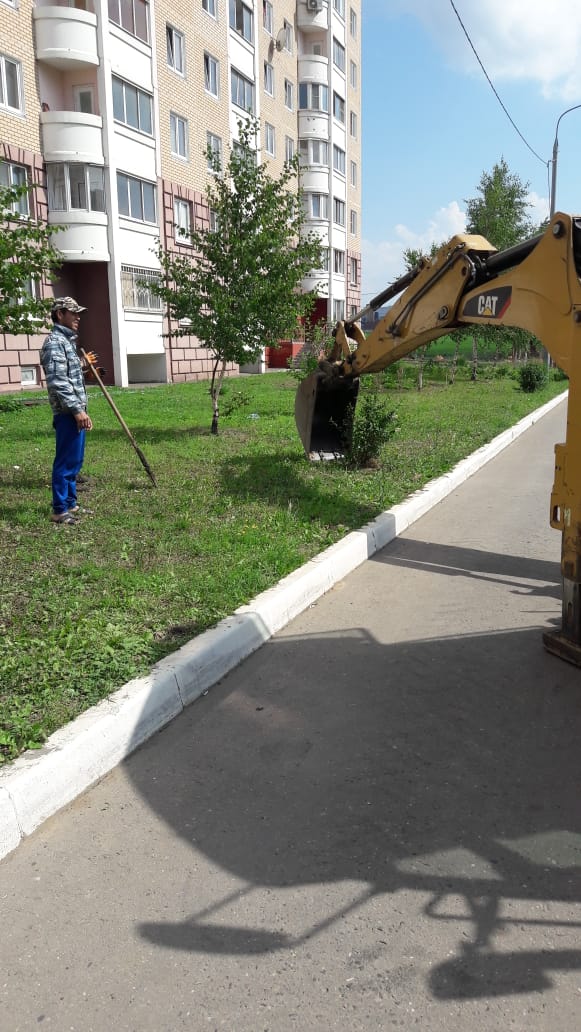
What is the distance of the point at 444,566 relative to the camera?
6.67 m

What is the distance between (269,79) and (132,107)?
14364mm

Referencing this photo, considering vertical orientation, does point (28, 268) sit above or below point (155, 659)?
above

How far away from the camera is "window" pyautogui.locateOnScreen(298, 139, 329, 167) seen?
137ft

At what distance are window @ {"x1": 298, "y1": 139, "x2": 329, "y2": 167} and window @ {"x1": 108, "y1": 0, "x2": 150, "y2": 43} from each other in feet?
55.2

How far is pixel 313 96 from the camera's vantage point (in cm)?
4138

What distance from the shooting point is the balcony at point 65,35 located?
22.4 meters

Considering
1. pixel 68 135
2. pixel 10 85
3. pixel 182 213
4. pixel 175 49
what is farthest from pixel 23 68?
pixel 175 49

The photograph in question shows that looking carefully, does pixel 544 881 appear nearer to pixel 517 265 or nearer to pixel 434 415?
pixel 517 265

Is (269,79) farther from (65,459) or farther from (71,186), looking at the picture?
(65,459)

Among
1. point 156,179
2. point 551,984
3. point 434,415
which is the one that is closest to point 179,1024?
point 551,984

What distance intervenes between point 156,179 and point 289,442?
18.8 meters

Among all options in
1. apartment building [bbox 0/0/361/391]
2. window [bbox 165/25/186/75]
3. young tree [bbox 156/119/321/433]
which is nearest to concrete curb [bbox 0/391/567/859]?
young tree [bbox 156/119/321/433]

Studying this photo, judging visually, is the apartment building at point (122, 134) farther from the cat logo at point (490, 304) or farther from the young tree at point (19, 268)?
the cat logo at point (490, 304)

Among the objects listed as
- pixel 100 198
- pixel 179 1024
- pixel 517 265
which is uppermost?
pixel 100 198
